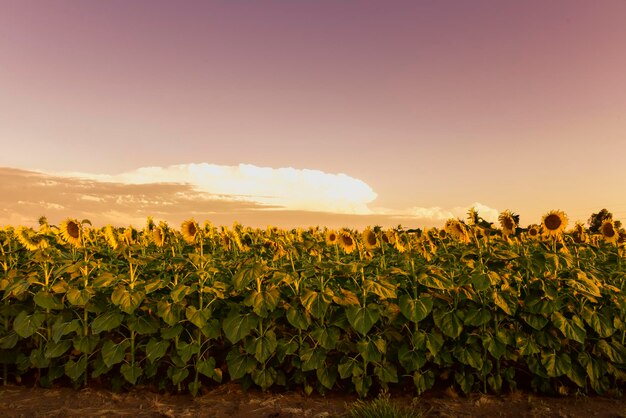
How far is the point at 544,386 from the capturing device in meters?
5.93

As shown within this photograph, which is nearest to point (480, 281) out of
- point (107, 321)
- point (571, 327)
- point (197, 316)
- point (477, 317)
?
point (477, 317)

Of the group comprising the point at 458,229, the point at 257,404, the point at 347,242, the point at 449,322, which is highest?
the point at 458,229

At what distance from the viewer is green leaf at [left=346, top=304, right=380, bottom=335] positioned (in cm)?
522

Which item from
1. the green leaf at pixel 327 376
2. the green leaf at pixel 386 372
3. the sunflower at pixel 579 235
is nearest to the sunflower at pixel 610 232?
the sunflower at pixel 579 235

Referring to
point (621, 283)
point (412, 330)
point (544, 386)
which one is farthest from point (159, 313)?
point (621, 283)

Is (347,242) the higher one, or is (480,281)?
(347,242)

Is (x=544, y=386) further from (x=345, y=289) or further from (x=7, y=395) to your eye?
(x=7, y=395)

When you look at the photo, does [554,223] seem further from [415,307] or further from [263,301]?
[263,301]

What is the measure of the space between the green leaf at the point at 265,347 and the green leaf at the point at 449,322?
69.5 inches

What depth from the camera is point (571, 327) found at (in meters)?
5.56

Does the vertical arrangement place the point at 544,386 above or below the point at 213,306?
below

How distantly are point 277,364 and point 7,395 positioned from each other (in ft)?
10.6

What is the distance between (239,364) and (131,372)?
124 centimetres

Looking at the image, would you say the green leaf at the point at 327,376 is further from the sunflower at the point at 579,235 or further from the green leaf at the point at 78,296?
the sunflower at the point at 579,235
